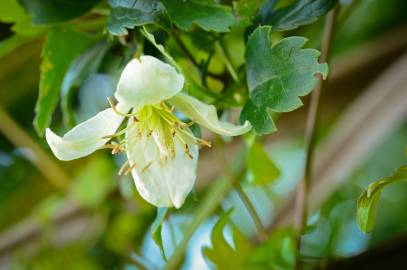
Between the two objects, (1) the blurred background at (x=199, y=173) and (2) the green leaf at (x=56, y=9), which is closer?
(2) the green leaf at (x=56, y=9)

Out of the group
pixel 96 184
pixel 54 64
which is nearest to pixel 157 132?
pixel 54 64

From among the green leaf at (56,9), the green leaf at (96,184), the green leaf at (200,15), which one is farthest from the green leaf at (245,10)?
the green leaf at (96,184)

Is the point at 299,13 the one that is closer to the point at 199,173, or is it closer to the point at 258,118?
the point at 258,118

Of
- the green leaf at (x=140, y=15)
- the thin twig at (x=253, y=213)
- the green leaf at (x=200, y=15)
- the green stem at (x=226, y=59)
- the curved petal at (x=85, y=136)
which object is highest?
the green leaf at (x=140, y=15)

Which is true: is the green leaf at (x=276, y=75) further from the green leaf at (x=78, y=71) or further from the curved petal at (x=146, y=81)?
the green leaf at (x=78, y=71)

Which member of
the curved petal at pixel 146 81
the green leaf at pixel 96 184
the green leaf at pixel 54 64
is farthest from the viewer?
the green leaf at pixel 96 184
